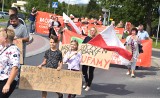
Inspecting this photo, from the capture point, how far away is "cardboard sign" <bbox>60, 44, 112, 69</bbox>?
994 centimetres

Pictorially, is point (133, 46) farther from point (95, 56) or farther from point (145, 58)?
point (95, 56)

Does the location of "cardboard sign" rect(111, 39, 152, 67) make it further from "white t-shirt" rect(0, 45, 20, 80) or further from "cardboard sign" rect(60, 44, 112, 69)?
"white t-shirt" rect(0, 45, 20, 80)

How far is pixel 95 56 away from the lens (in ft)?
33.3

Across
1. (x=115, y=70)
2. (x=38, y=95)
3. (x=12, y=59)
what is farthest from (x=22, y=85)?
(x=115, y=70)

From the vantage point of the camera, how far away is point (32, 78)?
6.84 m

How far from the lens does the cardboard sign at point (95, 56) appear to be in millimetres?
9938

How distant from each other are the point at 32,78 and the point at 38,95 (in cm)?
175

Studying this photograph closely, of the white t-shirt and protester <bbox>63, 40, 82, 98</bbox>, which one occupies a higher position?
the white t-shirt

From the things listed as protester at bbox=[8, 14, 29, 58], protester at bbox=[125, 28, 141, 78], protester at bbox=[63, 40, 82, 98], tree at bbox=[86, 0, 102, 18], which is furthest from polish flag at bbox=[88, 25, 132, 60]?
tree at bbox=[86, 0, 102, 18]

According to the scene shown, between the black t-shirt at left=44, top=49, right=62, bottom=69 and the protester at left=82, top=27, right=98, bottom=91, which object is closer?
the black t-shirt at left=44, top=49, right=62, bottom=69

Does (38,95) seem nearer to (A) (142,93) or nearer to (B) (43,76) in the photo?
(B) (43,76)

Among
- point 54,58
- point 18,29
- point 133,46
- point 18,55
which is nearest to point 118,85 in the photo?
point 133,46

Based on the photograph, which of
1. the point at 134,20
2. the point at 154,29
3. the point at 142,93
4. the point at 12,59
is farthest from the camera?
the point at 154,29

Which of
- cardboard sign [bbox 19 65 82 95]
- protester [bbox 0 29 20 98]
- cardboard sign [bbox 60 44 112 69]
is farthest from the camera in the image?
cardboard sign [bbox 60 44 112 69]
